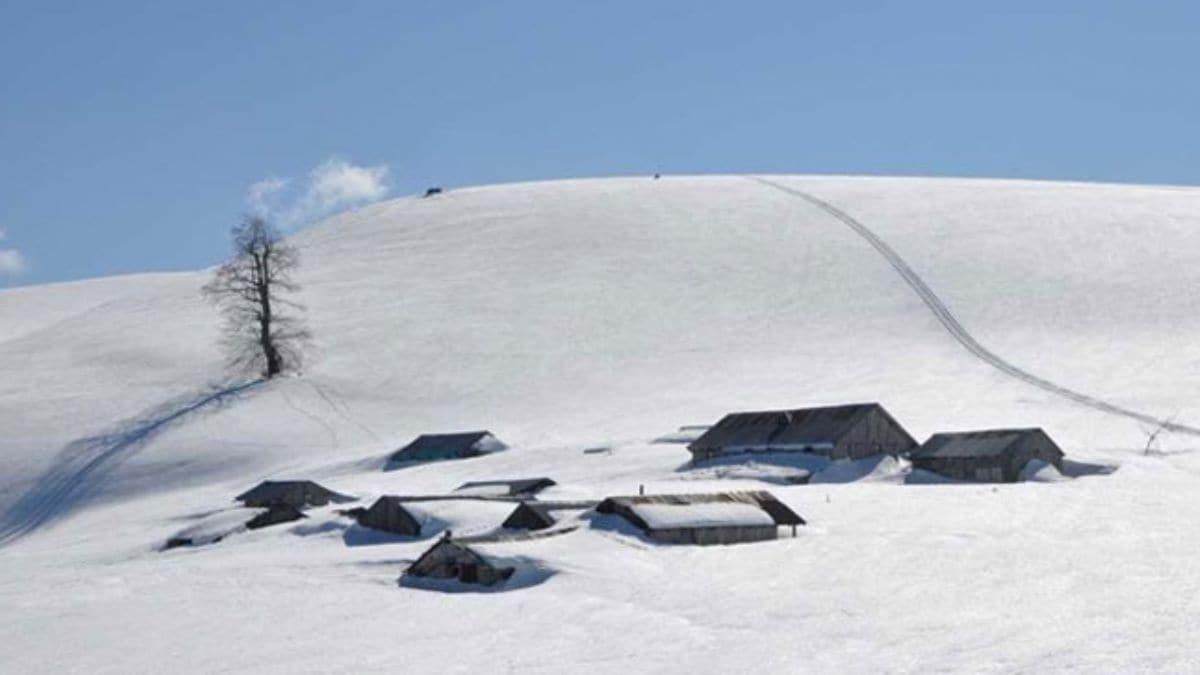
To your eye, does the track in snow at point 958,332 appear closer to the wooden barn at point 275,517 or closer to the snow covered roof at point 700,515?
the snow covered roof at point 700,515

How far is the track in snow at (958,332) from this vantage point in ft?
187

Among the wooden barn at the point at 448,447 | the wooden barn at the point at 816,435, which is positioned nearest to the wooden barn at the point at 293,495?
the wooden barn at the point at 448,447

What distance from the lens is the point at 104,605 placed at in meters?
29.5

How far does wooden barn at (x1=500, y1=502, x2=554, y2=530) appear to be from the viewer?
36250 mm

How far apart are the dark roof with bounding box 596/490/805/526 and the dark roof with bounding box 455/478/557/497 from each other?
9.05m

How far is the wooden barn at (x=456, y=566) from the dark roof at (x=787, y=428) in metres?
21.0

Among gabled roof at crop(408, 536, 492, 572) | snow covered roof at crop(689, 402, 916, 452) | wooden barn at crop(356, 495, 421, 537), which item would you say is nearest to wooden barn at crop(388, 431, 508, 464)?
snow covered roof at crop(689, 402, 916, 452)

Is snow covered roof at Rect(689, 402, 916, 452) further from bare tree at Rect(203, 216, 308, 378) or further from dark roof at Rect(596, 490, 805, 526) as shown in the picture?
bare tree at Rect(203, 216, 308, 378)

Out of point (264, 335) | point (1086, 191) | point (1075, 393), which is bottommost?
point (1075, 393)

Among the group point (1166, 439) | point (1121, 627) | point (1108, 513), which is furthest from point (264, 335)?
point (1121, 627)

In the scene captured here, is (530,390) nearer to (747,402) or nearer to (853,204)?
(747,402)

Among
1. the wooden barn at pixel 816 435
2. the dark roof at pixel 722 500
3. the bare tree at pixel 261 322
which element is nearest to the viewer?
the dark roof at pixel 722 500

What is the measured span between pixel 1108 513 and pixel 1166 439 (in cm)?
1601

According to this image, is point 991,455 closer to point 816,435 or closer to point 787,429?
point 816,435
